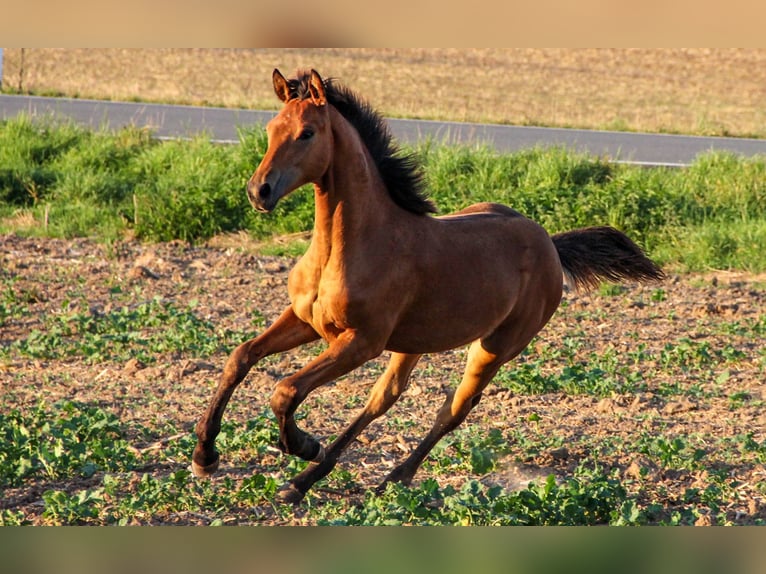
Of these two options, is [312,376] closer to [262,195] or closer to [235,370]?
[235,370]

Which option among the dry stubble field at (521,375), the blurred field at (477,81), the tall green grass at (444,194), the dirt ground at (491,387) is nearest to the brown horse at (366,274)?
the dry stubble field at (521,375)

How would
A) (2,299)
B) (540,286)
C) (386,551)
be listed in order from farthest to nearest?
(2,299), (540,286), (386,551)

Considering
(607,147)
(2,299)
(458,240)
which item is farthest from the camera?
(607,147)

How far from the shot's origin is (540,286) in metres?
5.97

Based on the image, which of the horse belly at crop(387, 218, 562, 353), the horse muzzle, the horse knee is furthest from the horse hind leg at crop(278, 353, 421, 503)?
the horse muzzle

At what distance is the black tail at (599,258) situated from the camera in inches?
260

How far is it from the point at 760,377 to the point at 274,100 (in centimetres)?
1424

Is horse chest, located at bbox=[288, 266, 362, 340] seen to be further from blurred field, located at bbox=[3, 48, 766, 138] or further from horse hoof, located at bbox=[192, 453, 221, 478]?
blurred field, located at bbox=[3, 48, 766, 138]

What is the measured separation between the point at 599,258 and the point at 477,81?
67.3ft

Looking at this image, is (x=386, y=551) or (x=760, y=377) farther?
(x=760, y=377)

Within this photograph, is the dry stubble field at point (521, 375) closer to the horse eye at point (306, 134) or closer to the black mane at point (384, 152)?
the black mane at point (384, 152)
